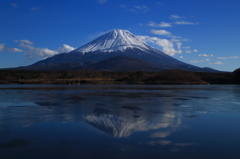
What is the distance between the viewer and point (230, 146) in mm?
6355

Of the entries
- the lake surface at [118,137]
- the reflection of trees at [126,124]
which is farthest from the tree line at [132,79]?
the lake surface at [118,137]

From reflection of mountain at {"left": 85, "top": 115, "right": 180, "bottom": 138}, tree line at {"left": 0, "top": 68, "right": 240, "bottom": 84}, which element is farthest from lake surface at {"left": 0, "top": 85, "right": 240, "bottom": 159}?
tree line at {"left": 0, "top": 68, "right": 240, "bottom": 84}

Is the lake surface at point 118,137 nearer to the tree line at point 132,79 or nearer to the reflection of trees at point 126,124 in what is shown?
the reflection of trees at point 126,124

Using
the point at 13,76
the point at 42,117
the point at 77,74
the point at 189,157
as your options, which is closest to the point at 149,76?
the point at 77,74

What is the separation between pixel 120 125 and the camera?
28.6 ft

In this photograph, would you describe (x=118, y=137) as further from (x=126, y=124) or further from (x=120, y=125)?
(x=126, y=124)

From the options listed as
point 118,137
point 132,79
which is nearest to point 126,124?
point 118,137

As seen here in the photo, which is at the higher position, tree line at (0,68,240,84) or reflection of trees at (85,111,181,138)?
tree line at (0,68,240,84)

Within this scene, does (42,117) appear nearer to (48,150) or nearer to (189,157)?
(48,150)

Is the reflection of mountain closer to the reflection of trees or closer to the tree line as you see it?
the reflection of trees

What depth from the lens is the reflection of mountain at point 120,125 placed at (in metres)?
7.85

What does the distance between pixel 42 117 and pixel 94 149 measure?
16.9 feet

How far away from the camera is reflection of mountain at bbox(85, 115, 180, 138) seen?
785cm

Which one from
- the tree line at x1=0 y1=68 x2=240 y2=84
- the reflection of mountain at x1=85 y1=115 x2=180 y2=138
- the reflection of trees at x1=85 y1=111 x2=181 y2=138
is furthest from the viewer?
the tree line at x1=0 y1=68 x2=240 y2=84
